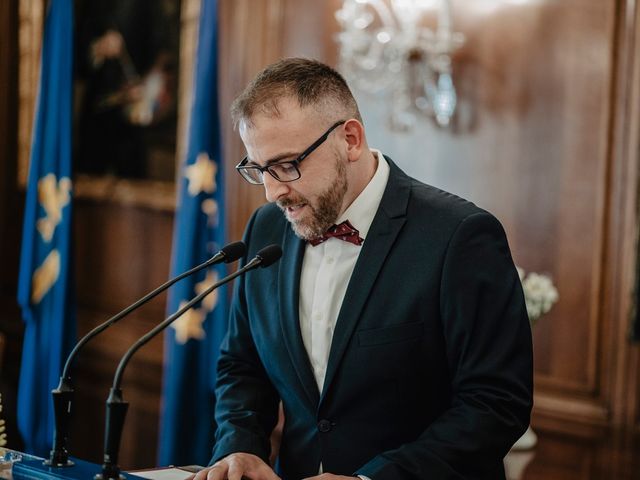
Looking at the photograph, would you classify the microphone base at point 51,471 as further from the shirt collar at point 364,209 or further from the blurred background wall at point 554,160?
the blurred background wall at point 554,160

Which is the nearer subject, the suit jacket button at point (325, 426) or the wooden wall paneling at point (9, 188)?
the suit jacket button at point (325, 426)

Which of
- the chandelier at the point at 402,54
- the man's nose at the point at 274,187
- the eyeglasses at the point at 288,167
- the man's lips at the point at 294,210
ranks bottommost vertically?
the man's lips at the point at 294,210

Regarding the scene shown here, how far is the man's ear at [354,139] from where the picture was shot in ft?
7.20

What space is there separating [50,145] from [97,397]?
1663 millimetres

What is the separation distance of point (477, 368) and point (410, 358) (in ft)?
0.54

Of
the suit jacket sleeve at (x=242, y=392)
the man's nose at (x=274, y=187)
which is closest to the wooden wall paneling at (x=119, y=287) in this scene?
the suit jacket sleeve at (x=242, y=392)

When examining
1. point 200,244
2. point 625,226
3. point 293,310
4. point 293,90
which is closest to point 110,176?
point 200,244

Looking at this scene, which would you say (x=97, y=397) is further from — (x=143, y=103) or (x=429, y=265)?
(x=429, y=265)

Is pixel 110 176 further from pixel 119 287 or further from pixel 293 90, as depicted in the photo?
pixel 293 90

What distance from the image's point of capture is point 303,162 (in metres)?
2.12

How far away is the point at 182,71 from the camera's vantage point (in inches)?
251

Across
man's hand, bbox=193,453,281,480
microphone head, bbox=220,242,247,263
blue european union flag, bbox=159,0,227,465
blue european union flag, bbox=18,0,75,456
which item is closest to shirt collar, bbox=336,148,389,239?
microphone head, bbox=220,242,247,263

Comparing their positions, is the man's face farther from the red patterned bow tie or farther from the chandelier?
the chandelier

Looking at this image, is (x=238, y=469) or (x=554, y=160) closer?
(x=238, y=469)
